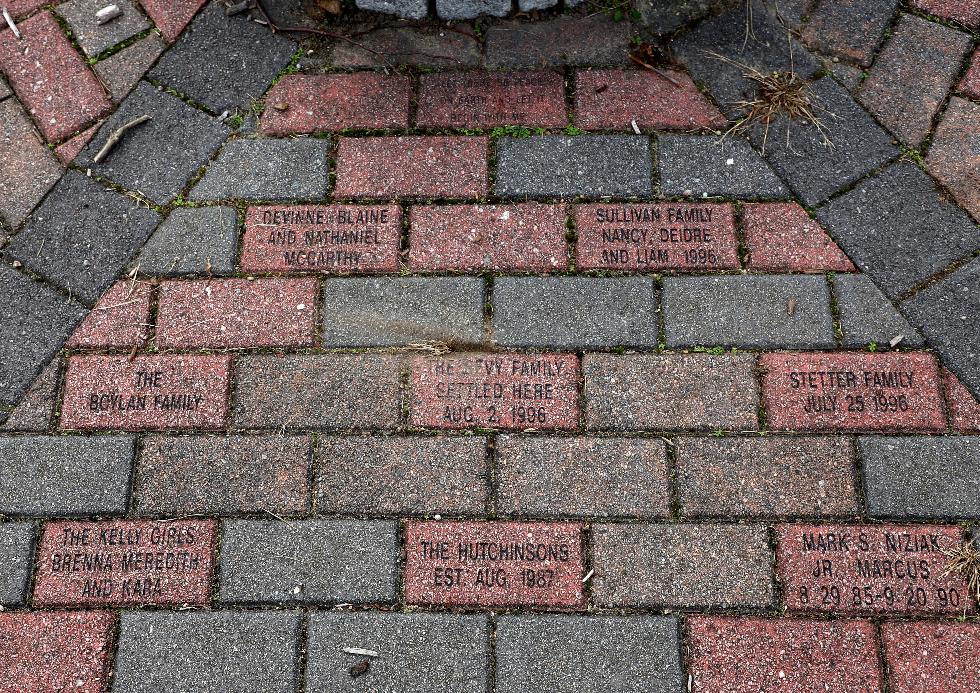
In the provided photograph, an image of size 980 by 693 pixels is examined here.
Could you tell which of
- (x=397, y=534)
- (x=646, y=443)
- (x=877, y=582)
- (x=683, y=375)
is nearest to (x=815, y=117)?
(x=683, y=375)

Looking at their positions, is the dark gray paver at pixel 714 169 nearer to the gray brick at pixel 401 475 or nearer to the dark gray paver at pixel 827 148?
the dark gray paver at pixel 827 148

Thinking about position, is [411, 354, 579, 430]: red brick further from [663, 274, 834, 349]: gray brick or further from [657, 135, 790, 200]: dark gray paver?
[657, 135, 790, 200]: dark gray paver

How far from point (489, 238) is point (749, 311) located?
0.84 m

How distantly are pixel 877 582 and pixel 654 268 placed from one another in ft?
3.61

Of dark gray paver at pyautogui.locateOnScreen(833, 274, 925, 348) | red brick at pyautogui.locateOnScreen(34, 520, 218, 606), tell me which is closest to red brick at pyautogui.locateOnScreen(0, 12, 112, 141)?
red brick at pyautogui.locateOnScreen(34, 520, 218, 606)

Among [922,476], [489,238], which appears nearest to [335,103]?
[489,238]

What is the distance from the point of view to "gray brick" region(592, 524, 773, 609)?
2295 mm

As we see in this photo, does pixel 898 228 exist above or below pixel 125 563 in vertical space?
above

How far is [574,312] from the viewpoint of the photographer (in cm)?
254

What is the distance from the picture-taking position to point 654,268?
2.59 metres

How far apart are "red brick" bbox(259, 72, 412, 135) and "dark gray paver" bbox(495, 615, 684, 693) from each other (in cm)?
167

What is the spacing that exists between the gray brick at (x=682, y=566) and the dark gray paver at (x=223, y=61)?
6.16 ft

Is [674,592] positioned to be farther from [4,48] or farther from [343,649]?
[4,48]

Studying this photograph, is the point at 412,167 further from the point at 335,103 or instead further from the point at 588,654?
the point at 588,654
